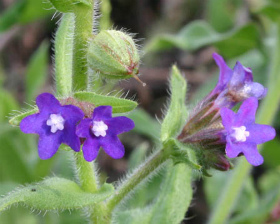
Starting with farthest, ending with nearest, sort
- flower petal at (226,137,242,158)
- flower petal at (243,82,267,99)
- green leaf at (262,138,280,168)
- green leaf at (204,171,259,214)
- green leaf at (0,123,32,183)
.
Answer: green leaf at (262,138,280,168), green leaf at (204,171,259,214), green leaf at (0,123,32,183), flower petal at (243,82,267,99), flower petal at (226,137,242,158)

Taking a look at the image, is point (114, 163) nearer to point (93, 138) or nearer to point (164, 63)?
point (164, 63)

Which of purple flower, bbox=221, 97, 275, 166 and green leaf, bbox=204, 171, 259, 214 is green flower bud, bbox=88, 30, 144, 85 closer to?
purple flower, bbox=221, 97, 275, 166

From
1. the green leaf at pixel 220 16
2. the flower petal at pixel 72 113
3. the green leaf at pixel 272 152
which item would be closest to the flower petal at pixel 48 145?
the flower petal at pixel 72 113

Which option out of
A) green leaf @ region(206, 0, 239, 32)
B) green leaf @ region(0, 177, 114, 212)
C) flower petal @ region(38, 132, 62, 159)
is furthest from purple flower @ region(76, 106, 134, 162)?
green leaf @ region(206, 0, 239, 32)

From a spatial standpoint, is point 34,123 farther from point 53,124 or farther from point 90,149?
point 90,149

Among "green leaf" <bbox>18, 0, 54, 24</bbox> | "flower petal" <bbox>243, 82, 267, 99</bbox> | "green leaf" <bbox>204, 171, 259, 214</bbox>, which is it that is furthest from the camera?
"green leaf" <bbox>18, 0, 54, 24</bbox>
